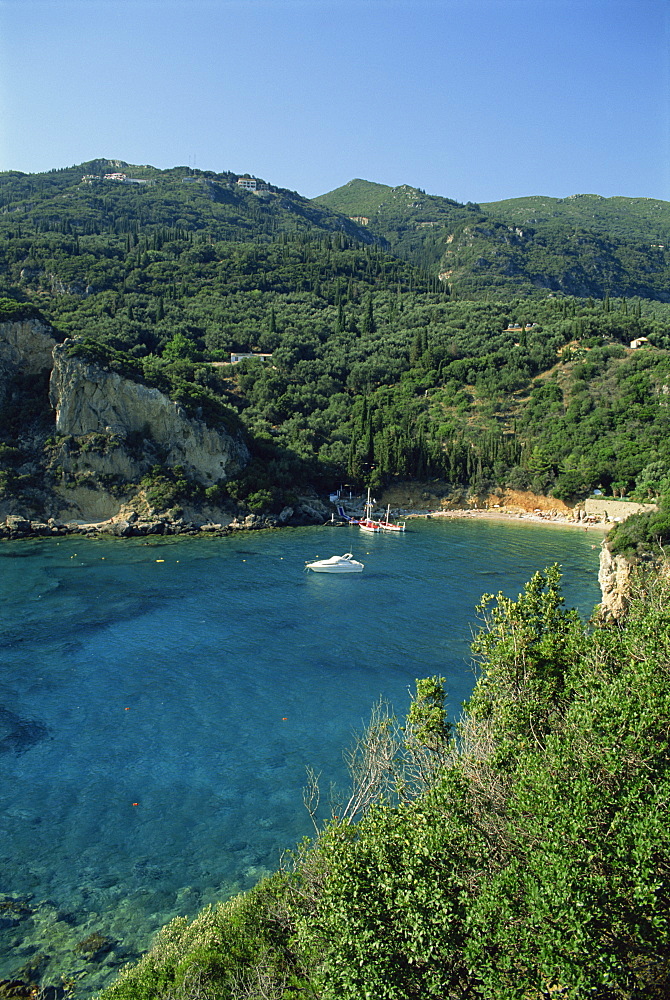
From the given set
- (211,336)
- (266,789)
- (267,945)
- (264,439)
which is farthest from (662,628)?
(211,336)

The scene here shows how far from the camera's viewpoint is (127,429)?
194ft

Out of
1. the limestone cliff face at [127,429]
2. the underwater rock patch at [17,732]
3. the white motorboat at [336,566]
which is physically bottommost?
the underwater rock patch at [17,732]

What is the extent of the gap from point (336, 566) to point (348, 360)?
5192 centimetres

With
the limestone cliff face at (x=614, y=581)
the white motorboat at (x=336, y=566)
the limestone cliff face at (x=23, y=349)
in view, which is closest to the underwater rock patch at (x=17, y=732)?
the limestone cliff face at (x=614, y=581)

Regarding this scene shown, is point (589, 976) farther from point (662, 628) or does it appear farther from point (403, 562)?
point (403, 562)

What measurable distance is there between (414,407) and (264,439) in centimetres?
2235

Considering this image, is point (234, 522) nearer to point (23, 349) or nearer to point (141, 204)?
point (23, 349)

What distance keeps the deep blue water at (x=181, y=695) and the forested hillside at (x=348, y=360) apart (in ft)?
61.7

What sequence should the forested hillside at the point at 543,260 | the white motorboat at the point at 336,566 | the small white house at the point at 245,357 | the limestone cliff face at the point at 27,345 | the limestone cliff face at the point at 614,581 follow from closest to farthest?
the limestone cliff face at the point at 614,581 < the white motorboat at the point at 336,566 < the limestone cliff face at the point at 27,345 < the small white house at the point at 245,357 < the forested hillside at the point at 543,260

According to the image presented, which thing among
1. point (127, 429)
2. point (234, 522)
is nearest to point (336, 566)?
point (234, 522)

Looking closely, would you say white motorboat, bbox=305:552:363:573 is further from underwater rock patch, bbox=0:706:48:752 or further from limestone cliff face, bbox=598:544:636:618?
underwater rock patch, bbox=0:706:48:752

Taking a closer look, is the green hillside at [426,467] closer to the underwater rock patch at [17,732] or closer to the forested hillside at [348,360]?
the forested hillside at [348,360]

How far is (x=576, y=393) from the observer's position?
248 ft

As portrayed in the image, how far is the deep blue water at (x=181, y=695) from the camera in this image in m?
16.1
